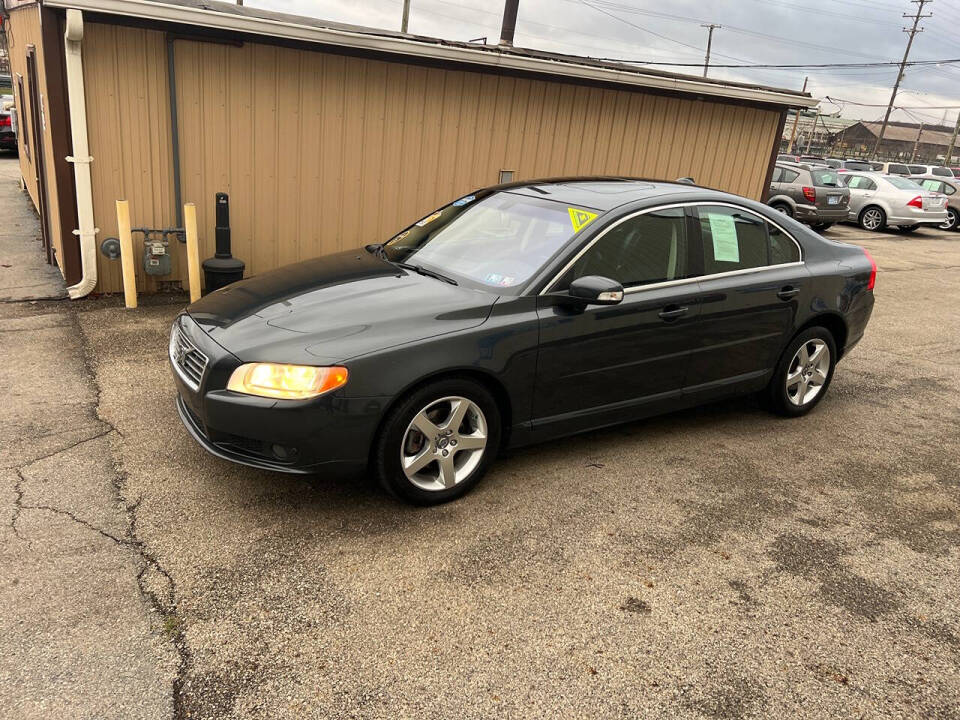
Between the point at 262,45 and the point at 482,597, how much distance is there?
20.4 ft

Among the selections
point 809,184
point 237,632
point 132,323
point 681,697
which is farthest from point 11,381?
point 809,184

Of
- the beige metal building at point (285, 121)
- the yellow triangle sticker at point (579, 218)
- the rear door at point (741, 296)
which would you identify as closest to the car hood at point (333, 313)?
the yellow triangle sticker at point (579, 218)

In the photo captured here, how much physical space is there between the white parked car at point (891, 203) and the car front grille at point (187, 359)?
18.3 metres

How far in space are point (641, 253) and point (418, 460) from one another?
1.84m

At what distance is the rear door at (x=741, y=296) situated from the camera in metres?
4.75

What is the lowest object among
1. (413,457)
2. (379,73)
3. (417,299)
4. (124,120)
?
(413,457)

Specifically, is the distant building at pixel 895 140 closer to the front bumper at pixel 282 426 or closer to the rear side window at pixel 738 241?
the rear side window at pixel 738 241

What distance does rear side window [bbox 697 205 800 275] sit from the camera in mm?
4797

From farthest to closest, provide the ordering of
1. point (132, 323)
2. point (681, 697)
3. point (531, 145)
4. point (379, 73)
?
point (531, 145), point (379, 73), point (132, 323), point (681, 697)

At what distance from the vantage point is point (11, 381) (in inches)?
204

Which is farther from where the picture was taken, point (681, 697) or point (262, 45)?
point (262, 45)

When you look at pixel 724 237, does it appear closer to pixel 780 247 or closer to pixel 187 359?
pixel 780 247

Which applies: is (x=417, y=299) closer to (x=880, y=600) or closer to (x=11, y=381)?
(x=880, y=600)

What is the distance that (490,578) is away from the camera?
133 inches
